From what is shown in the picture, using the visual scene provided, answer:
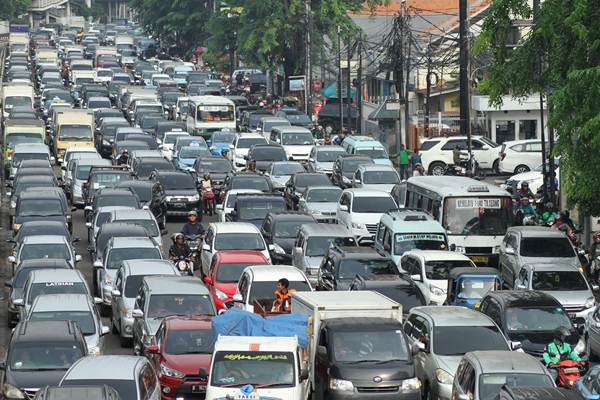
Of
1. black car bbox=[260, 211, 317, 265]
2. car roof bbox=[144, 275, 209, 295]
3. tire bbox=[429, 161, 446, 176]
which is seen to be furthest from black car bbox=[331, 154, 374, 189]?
car roof bbox=[144, 275, 209, 295]

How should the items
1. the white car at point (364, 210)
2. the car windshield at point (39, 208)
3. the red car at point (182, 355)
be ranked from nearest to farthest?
the red car at point (182, 355), the white car at point (364, 210), the car windshield at point (39, 208)

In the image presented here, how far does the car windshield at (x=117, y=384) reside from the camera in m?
21.0

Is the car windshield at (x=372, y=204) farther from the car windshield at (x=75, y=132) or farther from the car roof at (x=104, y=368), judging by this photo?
the car windshield at (x=75, y=132)

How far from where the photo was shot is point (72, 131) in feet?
203

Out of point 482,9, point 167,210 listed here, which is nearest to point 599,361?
point 167,210

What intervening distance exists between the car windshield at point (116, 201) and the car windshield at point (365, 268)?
11.8 m

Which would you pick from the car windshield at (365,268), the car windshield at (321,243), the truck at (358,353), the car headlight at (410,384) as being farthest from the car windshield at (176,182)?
the car headlight at (410,384)

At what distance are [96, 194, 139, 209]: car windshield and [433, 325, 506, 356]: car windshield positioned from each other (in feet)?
64.2

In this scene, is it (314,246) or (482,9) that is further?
(482,9)

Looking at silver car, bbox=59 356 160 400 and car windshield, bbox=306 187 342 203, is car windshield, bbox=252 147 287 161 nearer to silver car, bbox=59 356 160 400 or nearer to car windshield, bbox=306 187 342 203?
car windshield, bbox=306 187 342 203

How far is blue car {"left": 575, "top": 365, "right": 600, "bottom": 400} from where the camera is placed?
71.2ft

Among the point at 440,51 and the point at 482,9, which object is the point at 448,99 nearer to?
the point at 440,51

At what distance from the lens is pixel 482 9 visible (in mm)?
83062

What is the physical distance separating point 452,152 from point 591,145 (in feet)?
90.9
